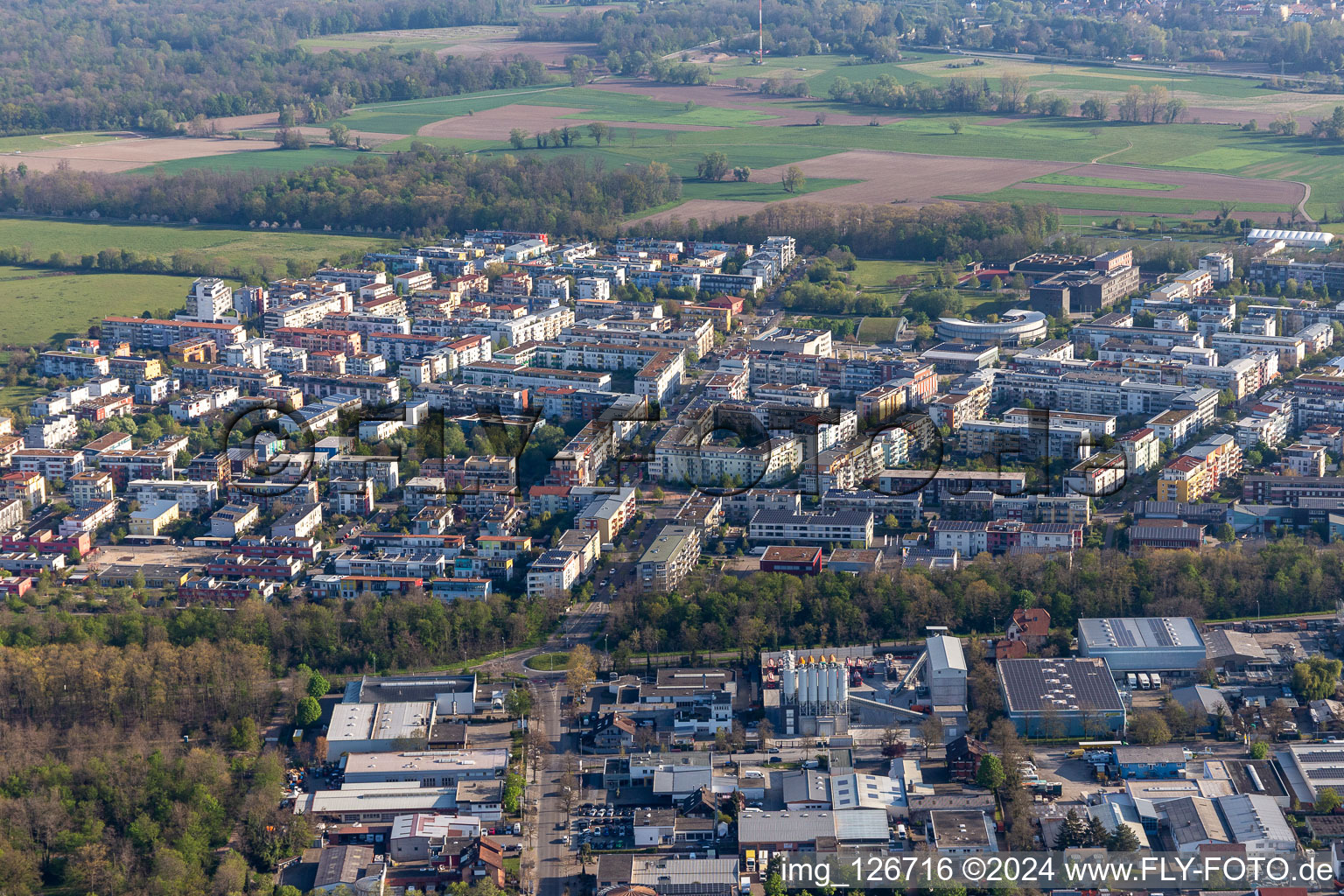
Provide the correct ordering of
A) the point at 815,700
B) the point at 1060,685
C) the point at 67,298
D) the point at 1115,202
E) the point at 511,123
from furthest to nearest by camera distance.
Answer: the point at 511,123 → the point at 1115,202 → the point at 67,298 → the point at 1060,685 → the point at 815,700

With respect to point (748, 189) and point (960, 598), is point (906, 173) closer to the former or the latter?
point (748, 189)

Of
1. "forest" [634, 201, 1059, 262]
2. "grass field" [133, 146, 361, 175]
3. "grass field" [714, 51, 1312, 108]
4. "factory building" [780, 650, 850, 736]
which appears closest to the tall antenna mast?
"grass field" [714, 51, 1312, 108]

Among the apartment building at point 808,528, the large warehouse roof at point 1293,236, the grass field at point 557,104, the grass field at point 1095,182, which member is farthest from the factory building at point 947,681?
the grass field at point 557,104

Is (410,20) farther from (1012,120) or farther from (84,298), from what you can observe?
(84,298)

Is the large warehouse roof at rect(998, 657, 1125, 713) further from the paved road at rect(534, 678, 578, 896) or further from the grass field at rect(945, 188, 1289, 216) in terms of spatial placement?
the grass field at rect(945, 188, 1289, 216)

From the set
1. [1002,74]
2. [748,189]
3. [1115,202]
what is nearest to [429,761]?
[1115,202]

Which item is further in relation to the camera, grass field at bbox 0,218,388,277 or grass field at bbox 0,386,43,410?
grass field at bbox 0,218,388,277

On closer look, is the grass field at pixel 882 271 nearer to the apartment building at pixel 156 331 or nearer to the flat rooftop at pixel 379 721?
the apartment building at pixel 156 331
